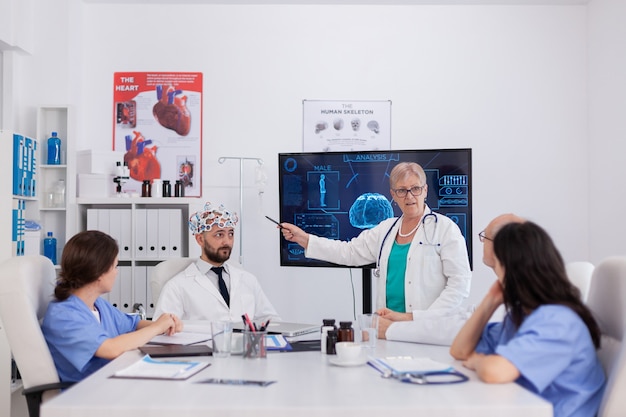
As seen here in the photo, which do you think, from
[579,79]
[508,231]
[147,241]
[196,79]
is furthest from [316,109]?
[508,231]

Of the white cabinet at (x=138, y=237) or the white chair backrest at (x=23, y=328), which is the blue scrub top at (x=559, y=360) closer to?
the white chair backrest at (x=23, y=328)

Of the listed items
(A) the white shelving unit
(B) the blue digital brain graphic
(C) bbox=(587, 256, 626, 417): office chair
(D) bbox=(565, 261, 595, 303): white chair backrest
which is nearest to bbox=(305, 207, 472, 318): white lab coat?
(D) bbox=(565, 261, 595, 303): white chair backrest

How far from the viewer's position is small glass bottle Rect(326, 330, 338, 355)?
2332mm

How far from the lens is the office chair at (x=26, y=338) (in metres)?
2.23

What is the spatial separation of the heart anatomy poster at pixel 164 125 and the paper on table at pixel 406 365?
351 cm

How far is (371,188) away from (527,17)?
2107 mm

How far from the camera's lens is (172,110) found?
17.9 ft

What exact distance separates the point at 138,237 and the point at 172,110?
3.78ft

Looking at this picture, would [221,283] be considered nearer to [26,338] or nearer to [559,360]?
[26,338]

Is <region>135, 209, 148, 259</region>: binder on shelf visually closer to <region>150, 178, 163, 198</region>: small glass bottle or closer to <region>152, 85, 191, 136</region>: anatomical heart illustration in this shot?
<region>150, 178, 163, 198</region>: small glass bottle

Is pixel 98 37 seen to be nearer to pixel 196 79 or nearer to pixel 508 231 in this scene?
pixel 196 79

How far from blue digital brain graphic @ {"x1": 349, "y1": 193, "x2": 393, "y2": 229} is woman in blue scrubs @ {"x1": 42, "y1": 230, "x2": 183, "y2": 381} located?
81.9 inches

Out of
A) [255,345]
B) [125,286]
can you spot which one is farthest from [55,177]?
[255,345]

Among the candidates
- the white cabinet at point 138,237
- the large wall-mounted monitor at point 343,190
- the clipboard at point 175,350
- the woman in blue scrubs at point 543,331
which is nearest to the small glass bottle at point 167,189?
the white cabinet at point 138,237
